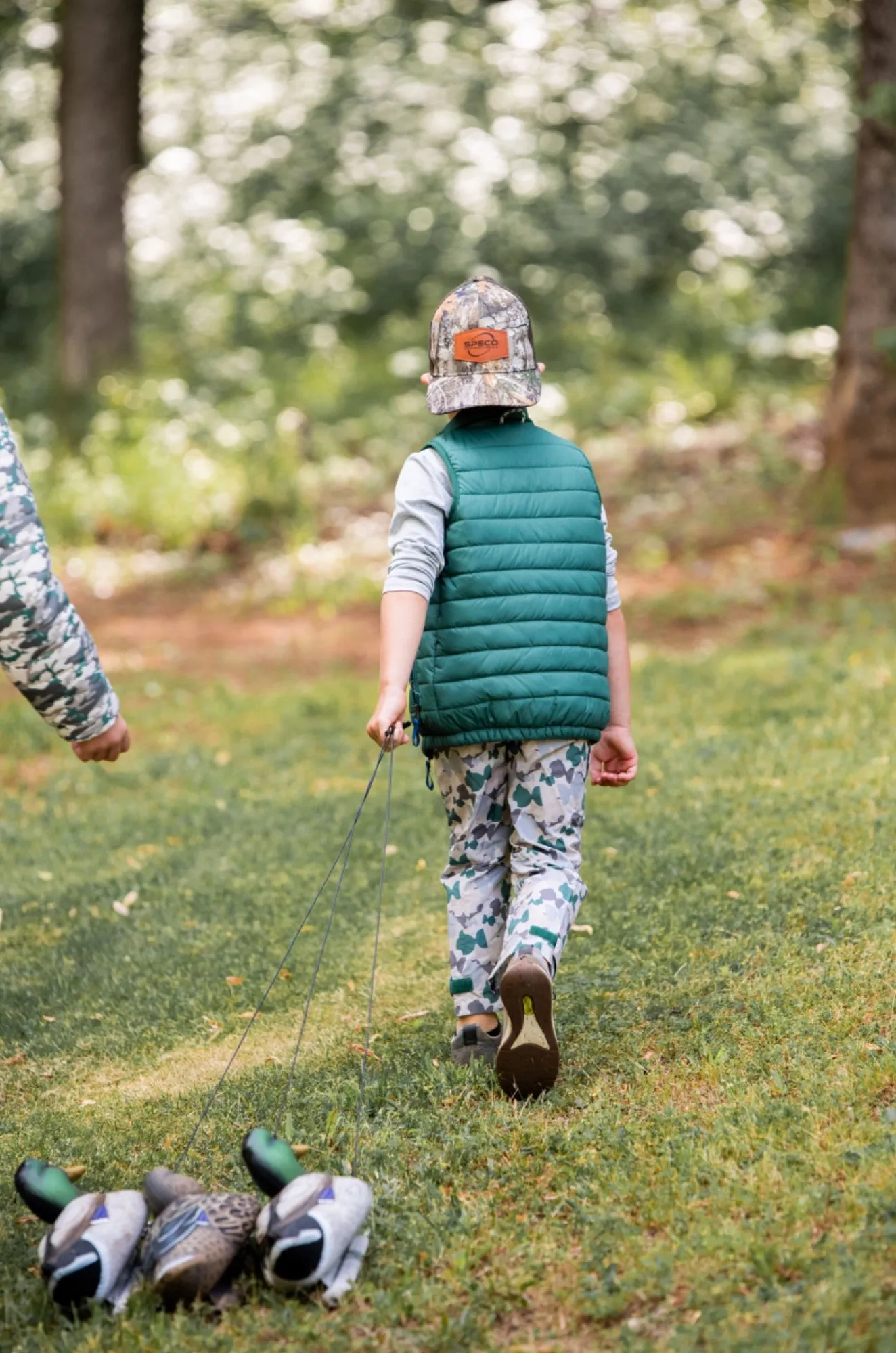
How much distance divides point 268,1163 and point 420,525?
1.29m

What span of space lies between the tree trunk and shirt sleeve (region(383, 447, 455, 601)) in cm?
1070

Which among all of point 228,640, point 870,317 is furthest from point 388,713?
point 870,317

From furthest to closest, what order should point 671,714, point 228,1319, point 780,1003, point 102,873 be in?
1. point 671,714
2. point 102,873
3. point 780,1003
4. point 228,1319

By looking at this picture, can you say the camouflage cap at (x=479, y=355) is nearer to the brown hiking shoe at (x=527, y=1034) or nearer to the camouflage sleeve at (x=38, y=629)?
the camouflage sleeve at (x=38, y=629)

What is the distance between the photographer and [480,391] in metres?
3.17

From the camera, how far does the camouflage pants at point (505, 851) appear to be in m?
3.21

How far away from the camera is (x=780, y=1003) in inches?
137

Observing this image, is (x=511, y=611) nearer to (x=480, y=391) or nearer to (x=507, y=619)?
(x=507, y=619)

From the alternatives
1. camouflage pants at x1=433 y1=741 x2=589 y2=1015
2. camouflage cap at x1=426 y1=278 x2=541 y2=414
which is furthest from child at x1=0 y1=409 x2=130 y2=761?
camouflage cap at x1=426 y1=278 x2=541 y2=414

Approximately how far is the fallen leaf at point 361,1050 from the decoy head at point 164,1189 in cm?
91

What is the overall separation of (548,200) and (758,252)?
221 cm

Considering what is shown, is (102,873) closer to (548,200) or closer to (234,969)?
(234,969)

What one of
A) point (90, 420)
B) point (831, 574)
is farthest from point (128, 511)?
point (831, 574)

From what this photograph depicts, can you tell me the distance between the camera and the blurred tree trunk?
8594 millimetres
